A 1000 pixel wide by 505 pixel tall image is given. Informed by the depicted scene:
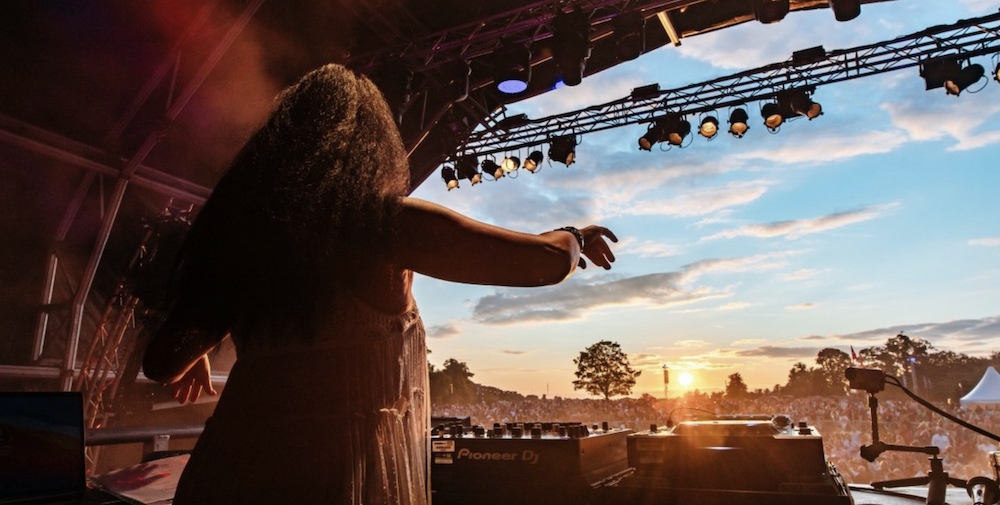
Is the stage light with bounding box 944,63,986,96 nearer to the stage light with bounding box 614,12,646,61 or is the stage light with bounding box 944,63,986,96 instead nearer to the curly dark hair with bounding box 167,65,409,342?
the stage light with bounding box 614,12,646,61

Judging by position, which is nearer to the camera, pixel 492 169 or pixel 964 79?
pixel 964 79

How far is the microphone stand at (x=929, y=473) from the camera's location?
5.47 feet

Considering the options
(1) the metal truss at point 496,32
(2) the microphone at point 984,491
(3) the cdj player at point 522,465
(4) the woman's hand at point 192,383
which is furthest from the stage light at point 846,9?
(4) the woman's hand at point 192,383

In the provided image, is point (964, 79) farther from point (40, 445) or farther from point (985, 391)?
point (40, 445)

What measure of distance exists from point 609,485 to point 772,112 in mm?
5122

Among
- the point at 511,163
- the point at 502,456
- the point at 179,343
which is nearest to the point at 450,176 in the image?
the point at 511,163

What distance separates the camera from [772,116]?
18.6 feet

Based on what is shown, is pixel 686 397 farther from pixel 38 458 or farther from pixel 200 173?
pixel 200 173

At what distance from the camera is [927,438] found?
14.7ft

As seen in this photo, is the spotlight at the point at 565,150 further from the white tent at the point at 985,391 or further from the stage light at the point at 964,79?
the white tent at the point at 985,391

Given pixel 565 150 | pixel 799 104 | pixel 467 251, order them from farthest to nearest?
1. pixel 565 150
2. pixel 799 104
3. pixel 467 251

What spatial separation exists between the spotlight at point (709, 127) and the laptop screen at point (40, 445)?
589 cm

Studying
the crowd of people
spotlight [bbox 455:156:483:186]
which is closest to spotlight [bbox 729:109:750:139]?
the crowd of people

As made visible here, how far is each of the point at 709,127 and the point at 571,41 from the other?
2029 millimetres
